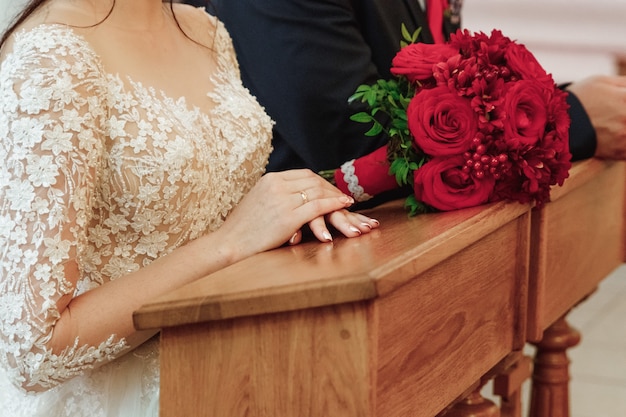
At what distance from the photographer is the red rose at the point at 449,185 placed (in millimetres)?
1708

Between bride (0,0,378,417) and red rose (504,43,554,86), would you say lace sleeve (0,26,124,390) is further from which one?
red rose (504,43,554,86)

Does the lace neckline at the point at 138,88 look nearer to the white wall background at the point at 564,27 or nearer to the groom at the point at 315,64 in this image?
the groom at the point at 315,64

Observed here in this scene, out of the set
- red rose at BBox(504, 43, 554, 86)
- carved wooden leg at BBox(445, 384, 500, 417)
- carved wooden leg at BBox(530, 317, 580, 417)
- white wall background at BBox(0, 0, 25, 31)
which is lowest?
carved wooden leg at BBox(530, 317, 580, 417)

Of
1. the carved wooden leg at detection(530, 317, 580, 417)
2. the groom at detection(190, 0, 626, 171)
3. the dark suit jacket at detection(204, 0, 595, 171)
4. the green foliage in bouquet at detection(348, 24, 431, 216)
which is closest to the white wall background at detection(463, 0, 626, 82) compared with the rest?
the carved wooden leg at detection(530, 317, 580, 417)

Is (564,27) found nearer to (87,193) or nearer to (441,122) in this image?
(441,122)

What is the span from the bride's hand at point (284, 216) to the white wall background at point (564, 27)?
412 cm

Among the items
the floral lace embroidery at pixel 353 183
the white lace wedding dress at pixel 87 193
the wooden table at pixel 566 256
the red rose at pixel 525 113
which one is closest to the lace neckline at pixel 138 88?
the white lace wedding dress at pixel 87 193

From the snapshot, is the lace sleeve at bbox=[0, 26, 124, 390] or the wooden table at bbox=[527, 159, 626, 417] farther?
the wooden table at bbox=[527, 159, 626, 417]

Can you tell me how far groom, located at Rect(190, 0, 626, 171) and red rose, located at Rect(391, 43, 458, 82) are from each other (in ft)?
1.25

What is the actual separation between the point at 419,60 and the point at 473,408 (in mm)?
689

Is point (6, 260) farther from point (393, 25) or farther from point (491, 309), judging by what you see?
point (393, 25)

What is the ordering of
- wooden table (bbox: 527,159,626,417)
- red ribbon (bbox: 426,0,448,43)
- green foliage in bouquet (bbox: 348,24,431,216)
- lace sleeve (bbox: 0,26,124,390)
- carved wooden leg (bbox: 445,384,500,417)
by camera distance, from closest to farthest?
lace sleeve (bbox: 0,26,124,390) → green foliage in bouquet (bbox: 348,24,431,216) → carved wooden leg (bbox: 445,384,500,417) → wooden table (bbox: 527,159,626,417) → red ribbon (bbox: 426,0,448,43)

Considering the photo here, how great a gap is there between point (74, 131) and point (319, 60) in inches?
30.4

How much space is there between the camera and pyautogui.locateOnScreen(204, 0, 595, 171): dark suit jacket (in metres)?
2.18
